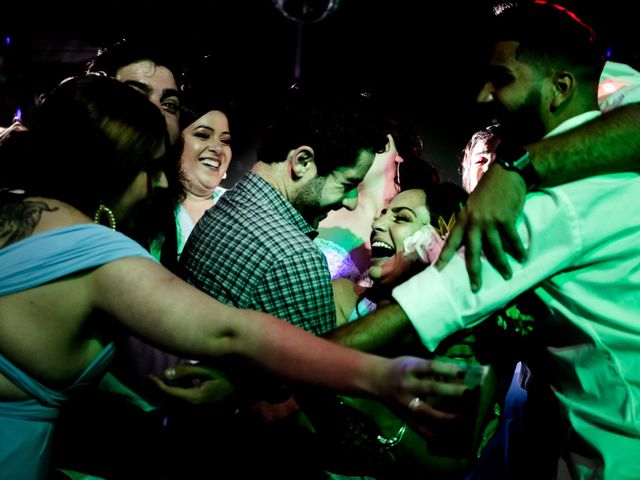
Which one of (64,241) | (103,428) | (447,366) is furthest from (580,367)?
(103,428)

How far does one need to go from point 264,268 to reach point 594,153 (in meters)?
1.27

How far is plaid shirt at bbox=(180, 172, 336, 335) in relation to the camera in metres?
2.07

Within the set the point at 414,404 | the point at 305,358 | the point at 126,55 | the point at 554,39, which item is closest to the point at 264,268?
the point at 305,358

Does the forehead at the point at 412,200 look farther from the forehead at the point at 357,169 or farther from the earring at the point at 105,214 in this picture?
the earring at the point at 105,214

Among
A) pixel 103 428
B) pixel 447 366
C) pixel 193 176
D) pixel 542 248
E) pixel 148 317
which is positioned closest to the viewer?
pixel 447 366

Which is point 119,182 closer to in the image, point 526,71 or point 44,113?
point 44,113

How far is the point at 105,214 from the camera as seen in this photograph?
172 cm

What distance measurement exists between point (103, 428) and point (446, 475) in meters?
1.46

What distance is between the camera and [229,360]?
1.30 m

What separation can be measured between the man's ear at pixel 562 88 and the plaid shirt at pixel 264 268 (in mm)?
1074

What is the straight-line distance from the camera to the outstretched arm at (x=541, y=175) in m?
1.44

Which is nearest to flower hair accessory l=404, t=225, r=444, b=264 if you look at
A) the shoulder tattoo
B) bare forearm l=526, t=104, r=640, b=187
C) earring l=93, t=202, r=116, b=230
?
bare forearm l=526, t=104, r=640, b=187

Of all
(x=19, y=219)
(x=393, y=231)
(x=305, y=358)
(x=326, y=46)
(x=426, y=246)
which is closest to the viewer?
(x=305, y=358)

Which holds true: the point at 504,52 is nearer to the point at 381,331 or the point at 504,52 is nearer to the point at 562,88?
the point at 562,88
